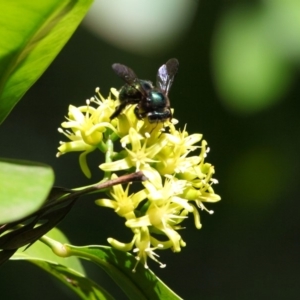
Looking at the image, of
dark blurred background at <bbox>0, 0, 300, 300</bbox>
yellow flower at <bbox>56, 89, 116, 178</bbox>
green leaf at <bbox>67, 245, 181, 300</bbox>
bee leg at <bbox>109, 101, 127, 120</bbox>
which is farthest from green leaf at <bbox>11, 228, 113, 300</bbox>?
dark blurred background at <bbox>0, 0, 300, 300</bbox>

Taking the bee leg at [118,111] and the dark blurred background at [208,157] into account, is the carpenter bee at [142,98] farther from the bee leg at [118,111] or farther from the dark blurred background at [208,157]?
the dark blurred background at [208,157]

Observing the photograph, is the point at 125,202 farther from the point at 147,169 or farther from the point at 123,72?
the point at 123,72

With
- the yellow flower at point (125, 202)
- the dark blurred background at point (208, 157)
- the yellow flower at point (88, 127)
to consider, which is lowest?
the dark blurred background at point (208, 157)

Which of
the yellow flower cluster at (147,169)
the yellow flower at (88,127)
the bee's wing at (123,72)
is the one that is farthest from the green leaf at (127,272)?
the bee's wing at (123,72)

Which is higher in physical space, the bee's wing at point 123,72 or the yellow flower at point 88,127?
the bee's wing at point 123,72

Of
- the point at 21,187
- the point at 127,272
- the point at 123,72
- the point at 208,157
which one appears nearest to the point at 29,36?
the point at 21,187
